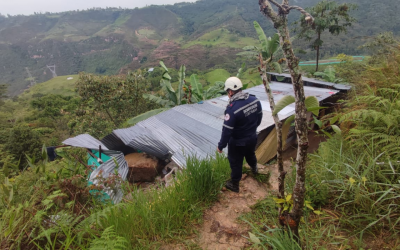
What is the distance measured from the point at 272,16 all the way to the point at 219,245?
6.70 ft

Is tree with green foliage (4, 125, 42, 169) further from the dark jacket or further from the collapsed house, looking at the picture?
the dark jacket

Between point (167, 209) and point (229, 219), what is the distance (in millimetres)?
741

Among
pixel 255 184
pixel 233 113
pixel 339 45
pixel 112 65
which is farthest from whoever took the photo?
pixel 112 65

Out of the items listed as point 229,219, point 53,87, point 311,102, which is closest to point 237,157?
point 229,219

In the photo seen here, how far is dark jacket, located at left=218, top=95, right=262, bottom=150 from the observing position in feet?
9.71

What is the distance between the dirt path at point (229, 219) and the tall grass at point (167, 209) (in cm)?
13

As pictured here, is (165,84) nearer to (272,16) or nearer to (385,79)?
(385,79)

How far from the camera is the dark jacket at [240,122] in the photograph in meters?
2.96

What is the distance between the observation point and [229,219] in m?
2.51

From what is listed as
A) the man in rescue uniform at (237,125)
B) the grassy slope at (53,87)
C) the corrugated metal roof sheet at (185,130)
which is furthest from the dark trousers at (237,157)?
the grassy slope at (53,87)

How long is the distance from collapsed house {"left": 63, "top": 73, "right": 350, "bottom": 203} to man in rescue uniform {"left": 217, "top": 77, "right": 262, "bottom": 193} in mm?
1049

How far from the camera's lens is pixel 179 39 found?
103312 mm

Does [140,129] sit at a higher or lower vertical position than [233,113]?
lower

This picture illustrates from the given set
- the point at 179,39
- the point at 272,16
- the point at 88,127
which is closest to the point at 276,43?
the point at 272,16
